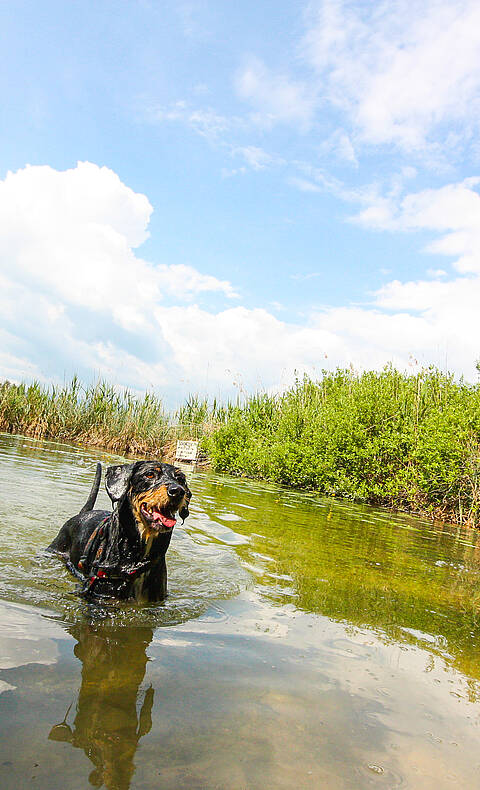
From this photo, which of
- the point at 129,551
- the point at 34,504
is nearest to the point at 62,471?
the point at 34,504

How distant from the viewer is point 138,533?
11.7 feet

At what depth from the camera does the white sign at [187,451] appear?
20683 mm

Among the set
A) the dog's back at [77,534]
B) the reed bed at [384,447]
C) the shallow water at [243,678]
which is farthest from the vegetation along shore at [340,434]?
the dog's back at [77,534]

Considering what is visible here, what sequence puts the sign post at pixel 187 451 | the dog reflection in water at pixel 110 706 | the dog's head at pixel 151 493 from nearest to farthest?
the dog reflection in water at pixel 110 706, the dog's head at pixel 151 493, the sign post at pixel 187 451

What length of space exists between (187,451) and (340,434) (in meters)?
8.45

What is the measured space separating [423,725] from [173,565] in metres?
3.27

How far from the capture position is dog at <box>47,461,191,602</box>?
3.40 m

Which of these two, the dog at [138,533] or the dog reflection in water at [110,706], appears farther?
the dog at [138,533]

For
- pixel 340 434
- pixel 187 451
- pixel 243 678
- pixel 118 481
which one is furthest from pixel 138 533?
pixel 187 451

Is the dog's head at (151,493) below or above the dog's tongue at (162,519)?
above

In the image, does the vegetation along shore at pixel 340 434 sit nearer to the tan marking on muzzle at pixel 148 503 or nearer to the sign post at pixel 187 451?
the sign post at pixel 187 451

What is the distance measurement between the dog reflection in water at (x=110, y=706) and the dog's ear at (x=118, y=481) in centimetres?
98

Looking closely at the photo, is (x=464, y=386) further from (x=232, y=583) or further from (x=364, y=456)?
(x=232, y=583)

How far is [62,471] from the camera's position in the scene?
10.3m
